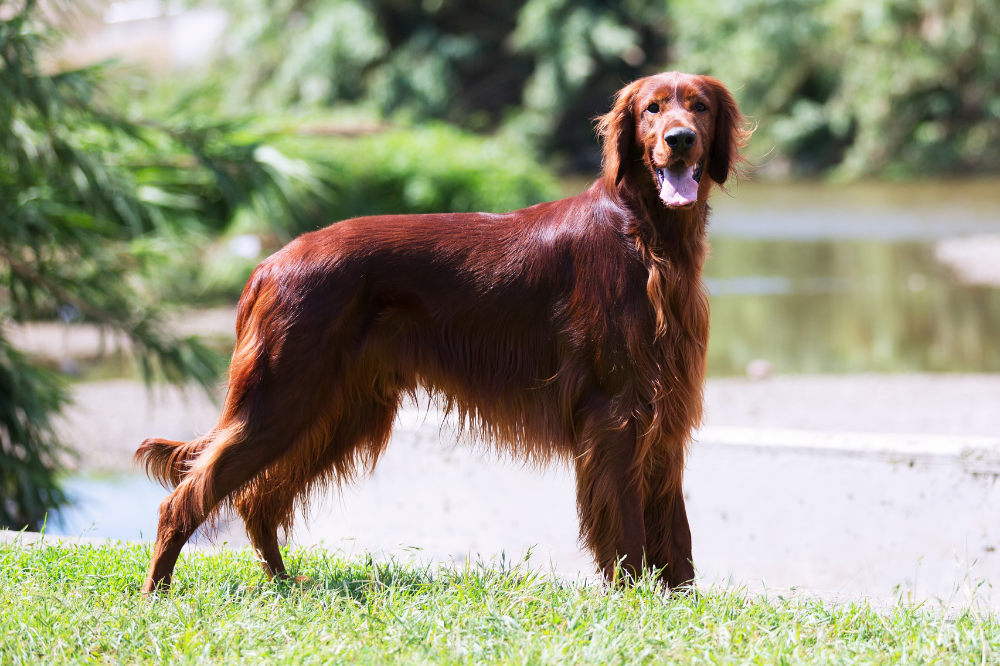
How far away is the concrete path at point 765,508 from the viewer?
14.8 ft

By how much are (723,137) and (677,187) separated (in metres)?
0.32

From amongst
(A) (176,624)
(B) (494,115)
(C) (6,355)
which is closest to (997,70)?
(B) (494,115)

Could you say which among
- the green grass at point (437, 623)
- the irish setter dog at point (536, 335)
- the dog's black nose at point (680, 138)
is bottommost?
the green grass at point (437, 623)

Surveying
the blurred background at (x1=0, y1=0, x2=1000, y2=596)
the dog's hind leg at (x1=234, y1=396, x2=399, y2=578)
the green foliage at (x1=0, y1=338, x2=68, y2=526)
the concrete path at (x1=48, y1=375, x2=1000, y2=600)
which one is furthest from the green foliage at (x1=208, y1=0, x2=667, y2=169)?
the dog's hind leg at (x1=234, y1=396, x2=399, y2=578)

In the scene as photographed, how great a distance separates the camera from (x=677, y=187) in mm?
3172

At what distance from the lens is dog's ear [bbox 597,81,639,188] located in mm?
3318

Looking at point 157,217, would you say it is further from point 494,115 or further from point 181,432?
point 494,115

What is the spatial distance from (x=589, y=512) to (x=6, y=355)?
4.17 meters

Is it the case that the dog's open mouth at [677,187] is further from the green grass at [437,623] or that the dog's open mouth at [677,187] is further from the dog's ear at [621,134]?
the green grass at [437,623]

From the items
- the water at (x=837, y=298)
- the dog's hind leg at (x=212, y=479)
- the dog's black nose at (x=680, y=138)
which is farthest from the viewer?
the water at (x=837, y=298)

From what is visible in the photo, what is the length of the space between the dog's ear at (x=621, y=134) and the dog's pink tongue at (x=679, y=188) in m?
0.18

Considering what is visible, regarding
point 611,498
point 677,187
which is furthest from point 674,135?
point 611,498

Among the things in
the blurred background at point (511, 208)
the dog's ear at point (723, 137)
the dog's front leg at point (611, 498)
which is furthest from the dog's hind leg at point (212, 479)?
the dog's ear at point (723, 137)

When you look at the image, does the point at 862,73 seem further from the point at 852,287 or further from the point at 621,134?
the point at 621,134
